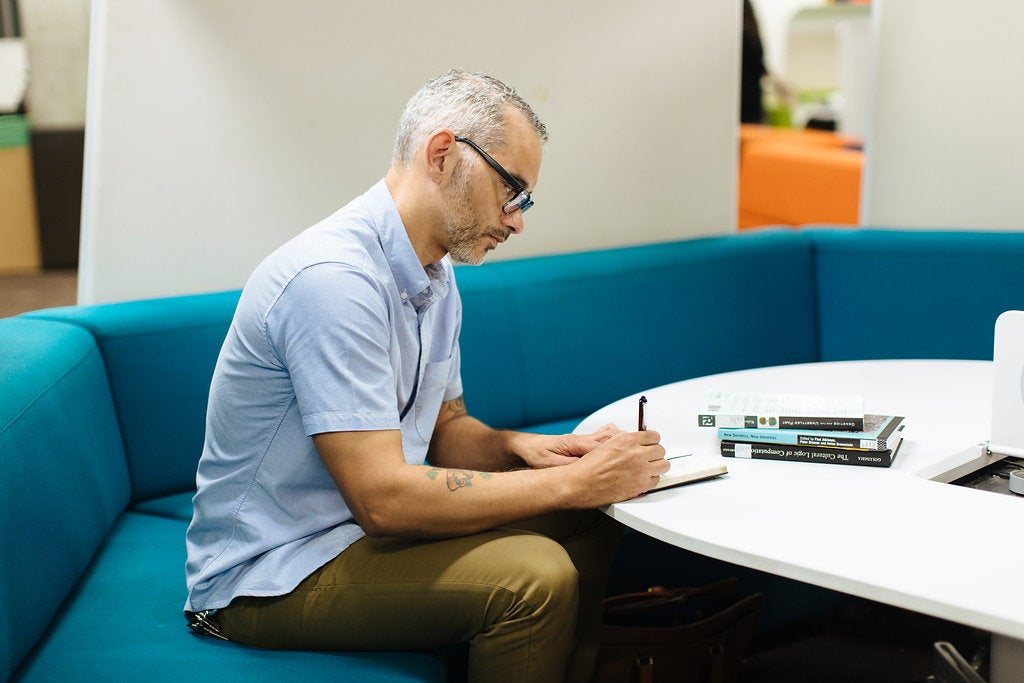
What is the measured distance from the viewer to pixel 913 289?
3168 mm

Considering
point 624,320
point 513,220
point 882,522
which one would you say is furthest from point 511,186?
point 624,320

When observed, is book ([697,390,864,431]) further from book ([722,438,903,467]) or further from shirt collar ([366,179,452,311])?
shirt collar ([366,179,452,311])

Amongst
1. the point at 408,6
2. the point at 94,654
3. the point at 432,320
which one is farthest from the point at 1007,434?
the point at 408,6

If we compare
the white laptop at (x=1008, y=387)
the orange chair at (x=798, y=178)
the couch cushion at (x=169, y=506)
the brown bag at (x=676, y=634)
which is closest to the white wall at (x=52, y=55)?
the orange chair at (x=798, y=178)

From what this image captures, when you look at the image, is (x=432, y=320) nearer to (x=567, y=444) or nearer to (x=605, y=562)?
(x=567, y=444)

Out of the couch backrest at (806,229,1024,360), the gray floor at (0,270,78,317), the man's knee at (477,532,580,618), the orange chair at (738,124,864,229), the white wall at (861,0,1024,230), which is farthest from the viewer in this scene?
the gray floor at (0,270,78,317)

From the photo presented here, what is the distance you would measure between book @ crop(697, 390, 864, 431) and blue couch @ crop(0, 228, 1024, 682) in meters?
0.66

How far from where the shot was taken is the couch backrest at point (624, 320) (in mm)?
2852

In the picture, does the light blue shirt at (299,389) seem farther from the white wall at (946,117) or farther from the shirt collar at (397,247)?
the white wall at (946,117)

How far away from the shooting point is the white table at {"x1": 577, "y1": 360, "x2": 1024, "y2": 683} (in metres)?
1.30

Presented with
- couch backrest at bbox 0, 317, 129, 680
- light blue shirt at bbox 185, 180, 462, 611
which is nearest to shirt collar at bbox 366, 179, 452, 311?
light blue shirt at bbox 185, 180, 462, 611

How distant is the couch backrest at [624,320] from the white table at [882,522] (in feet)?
2.72

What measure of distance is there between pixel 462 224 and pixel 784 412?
65 centimetres

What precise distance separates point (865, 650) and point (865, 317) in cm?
107
